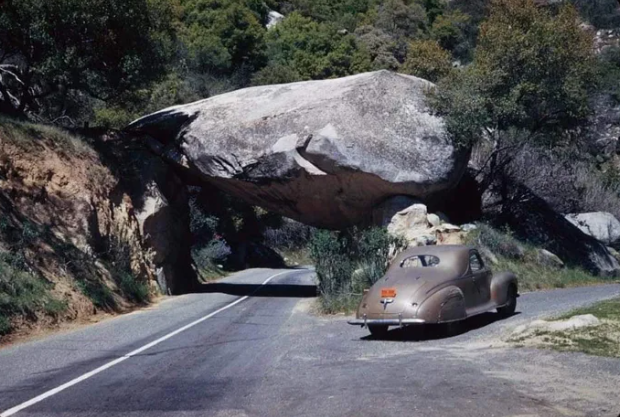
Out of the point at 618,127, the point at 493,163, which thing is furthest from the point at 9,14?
the point at 618,127

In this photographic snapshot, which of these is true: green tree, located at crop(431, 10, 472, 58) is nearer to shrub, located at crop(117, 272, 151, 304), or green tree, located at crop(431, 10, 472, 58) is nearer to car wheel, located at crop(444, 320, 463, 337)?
shrub, located at crop(117, 272, 151, 304)

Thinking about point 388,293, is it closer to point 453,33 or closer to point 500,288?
point 500,288

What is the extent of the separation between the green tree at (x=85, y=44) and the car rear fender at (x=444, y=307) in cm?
1564

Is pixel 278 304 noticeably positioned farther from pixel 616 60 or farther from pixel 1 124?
pixel 616 60

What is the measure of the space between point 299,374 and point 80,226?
13879mm

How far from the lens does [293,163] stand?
2528cm

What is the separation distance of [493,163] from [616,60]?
120 feet

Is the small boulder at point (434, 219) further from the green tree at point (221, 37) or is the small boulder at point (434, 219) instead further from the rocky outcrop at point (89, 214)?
the green tree at point (221, 37)

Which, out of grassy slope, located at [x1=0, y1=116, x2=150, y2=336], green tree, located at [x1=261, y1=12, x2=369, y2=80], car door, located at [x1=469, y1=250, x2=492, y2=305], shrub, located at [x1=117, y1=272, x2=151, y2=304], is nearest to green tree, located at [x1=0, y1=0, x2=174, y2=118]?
grassy slope, located at [x1=0, y1=116, x2=150, y2=336]

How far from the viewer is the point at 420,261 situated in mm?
15344

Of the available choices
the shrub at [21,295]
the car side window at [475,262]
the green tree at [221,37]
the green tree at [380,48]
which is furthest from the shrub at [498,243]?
the green tree at [221,37]

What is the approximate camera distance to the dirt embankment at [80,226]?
19.0 meters

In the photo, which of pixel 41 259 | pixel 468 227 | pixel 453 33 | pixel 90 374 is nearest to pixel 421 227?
pixel 468 227

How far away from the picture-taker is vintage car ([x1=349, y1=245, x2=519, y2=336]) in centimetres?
1382
